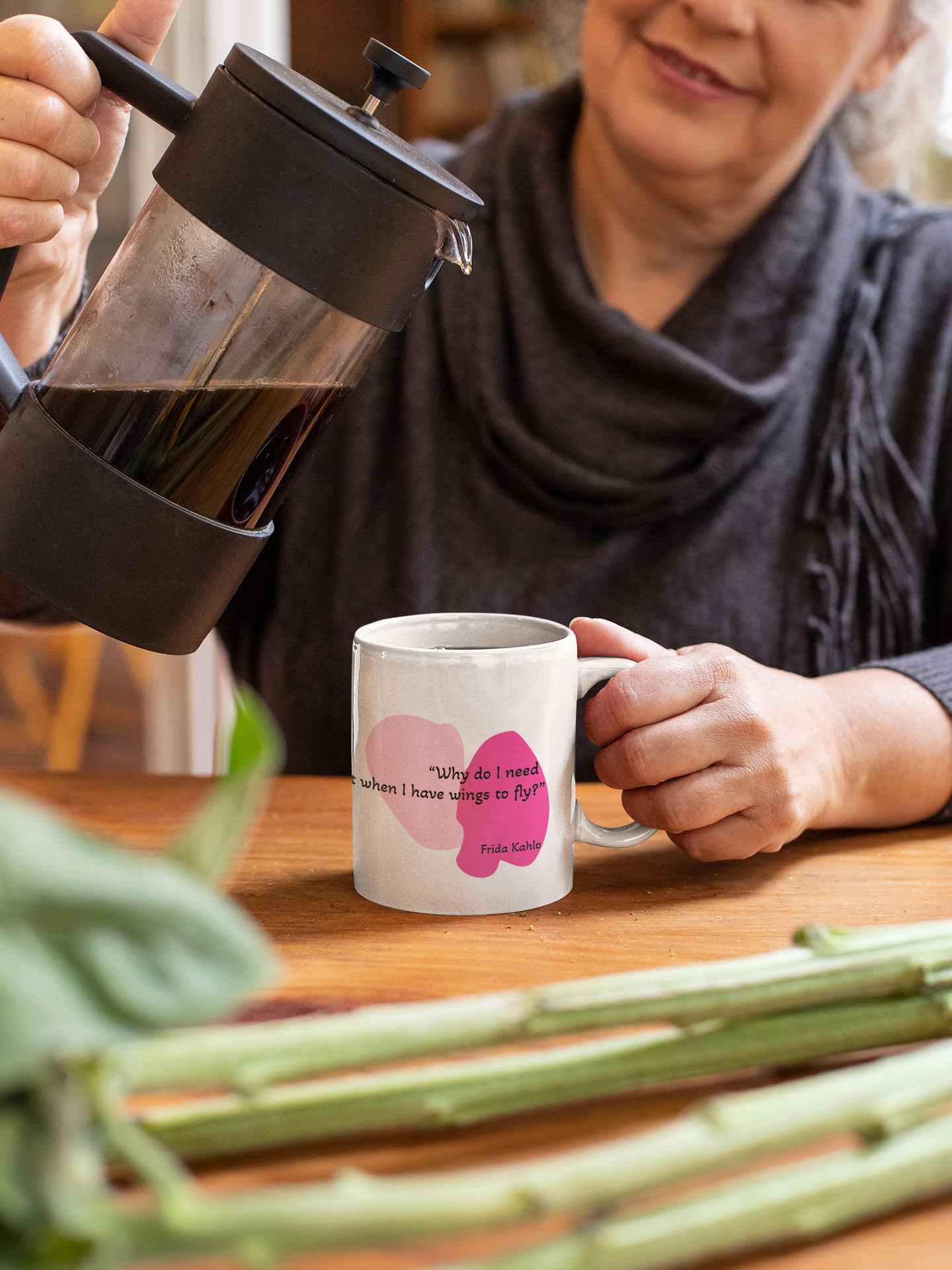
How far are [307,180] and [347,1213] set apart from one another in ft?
1.31

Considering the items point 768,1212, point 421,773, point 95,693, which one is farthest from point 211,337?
point 95,693

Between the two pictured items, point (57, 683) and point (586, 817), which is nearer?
point (586, 817)

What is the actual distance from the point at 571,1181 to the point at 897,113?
47.1 inches

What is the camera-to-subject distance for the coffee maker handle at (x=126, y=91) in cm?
55

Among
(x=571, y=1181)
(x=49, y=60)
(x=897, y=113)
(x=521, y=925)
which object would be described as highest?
(x=897, y=113)

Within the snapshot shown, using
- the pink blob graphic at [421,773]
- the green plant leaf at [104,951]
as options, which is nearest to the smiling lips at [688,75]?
the pink blob graphic at [421,773]

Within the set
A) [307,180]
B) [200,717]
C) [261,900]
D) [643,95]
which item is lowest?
[200,717]

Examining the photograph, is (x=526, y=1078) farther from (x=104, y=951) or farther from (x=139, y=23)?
(x=139, y=23)

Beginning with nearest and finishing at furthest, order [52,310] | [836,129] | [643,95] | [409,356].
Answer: [52,310] → [643,95] → [409,356] → [836,129]

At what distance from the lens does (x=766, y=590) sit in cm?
102

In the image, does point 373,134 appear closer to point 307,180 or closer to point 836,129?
point 307,180

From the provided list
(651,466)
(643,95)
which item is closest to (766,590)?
(651,466)

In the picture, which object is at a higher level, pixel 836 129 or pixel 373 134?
pixel 836 129

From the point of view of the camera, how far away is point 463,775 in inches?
21.2
